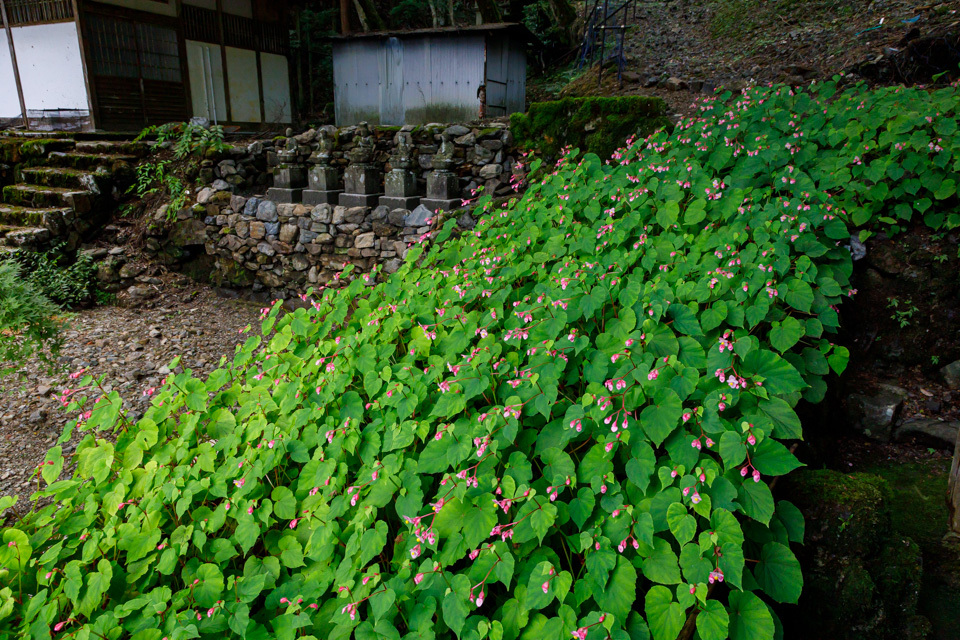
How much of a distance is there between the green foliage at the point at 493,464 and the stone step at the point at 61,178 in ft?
20.4

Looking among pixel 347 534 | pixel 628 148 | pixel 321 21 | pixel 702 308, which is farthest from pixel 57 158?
pixel 702 308

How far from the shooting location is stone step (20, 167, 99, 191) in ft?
25.0

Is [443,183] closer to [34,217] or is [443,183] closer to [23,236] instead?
[23,236]

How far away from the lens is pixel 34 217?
697 centimetres

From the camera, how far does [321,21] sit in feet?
42.7

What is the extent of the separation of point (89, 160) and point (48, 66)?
10.2ft

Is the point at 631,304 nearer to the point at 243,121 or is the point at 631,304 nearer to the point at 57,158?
the point at 57,158

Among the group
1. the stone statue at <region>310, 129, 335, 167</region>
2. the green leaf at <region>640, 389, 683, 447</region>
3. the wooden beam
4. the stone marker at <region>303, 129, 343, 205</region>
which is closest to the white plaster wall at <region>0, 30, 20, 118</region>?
the wooden beam

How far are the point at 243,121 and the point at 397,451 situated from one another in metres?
11.5

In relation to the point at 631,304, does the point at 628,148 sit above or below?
above

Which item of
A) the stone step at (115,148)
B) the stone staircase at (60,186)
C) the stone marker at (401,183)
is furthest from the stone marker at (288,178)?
the stone step at (115,148)

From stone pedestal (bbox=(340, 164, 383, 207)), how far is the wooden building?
637 centimetres

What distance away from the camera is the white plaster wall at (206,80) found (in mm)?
10586

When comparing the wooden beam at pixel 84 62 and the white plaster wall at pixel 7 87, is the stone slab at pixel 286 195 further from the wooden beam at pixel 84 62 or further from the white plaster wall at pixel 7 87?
the white plaster wall at pixel 7 87
